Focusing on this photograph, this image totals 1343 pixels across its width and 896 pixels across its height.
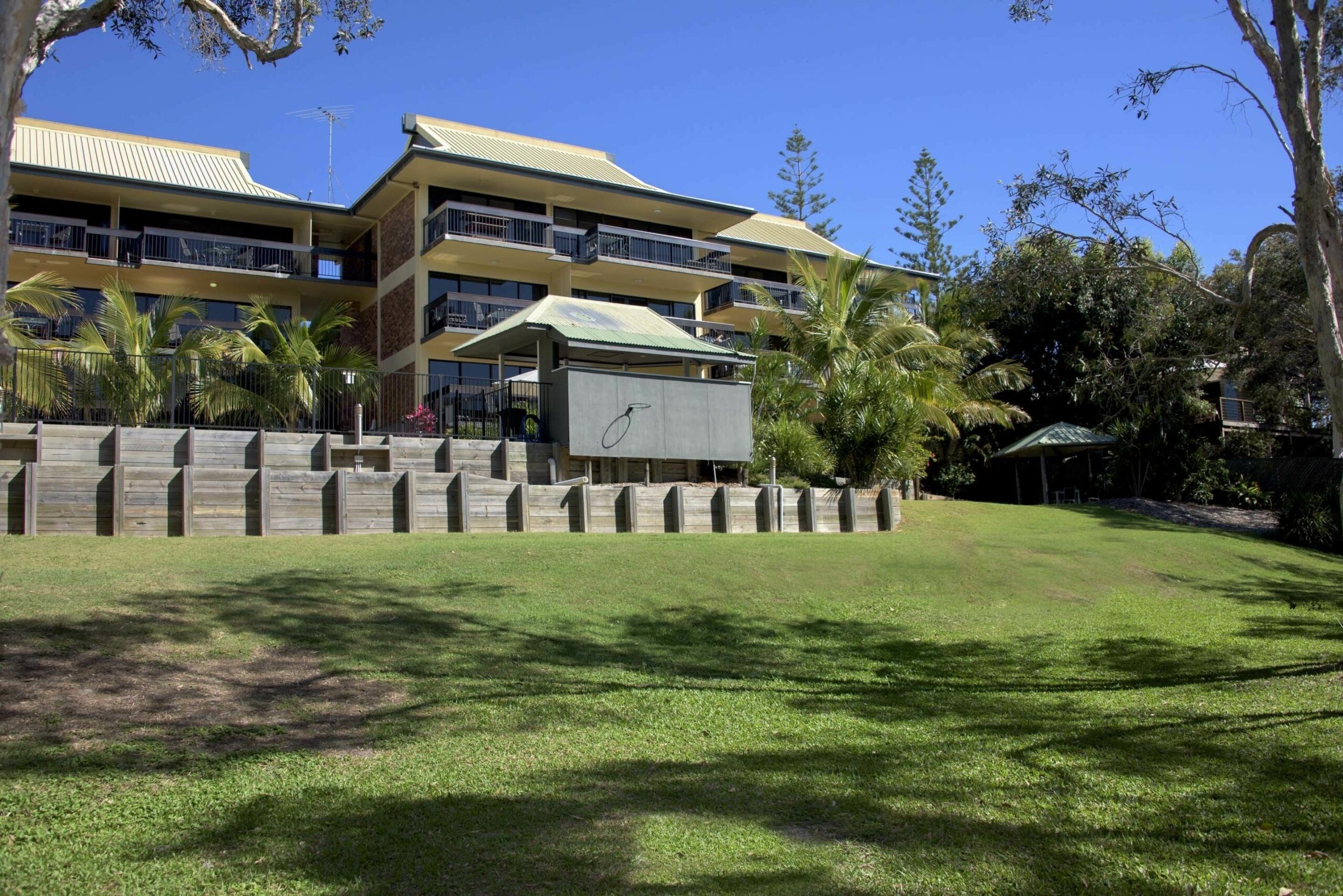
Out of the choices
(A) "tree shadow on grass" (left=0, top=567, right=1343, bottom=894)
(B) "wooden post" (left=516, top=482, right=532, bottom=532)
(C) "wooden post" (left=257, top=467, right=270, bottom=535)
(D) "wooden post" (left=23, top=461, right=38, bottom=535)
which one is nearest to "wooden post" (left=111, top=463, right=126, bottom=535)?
(D) "wooden post" (left=23, top=461, right=38, bottom=535)

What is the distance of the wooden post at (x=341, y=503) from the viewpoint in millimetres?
13031

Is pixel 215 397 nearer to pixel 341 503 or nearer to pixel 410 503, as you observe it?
pixel 341 503

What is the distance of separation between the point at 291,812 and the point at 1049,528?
17.0 meters

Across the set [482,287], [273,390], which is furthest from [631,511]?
[482,287]

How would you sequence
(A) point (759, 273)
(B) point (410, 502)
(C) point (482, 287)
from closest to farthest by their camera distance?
(B) point (410, 502)
(C) point (482, 287)
(A) point (759, 273)

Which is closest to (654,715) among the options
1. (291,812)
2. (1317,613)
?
(291,812)

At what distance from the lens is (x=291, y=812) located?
482 centimetres

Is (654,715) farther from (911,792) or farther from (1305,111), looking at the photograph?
(1305,111)

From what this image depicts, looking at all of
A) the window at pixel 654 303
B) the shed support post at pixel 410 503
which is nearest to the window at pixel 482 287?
the window at pixel 654 303

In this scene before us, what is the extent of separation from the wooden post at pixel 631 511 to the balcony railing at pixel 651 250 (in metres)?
16.6

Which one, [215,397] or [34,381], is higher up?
[34,381]

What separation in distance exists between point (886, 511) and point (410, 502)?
29.0ft

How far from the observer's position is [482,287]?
30609mm

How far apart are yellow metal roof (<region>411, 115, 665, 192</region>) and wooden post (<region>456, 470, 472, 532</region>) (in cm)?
1741
